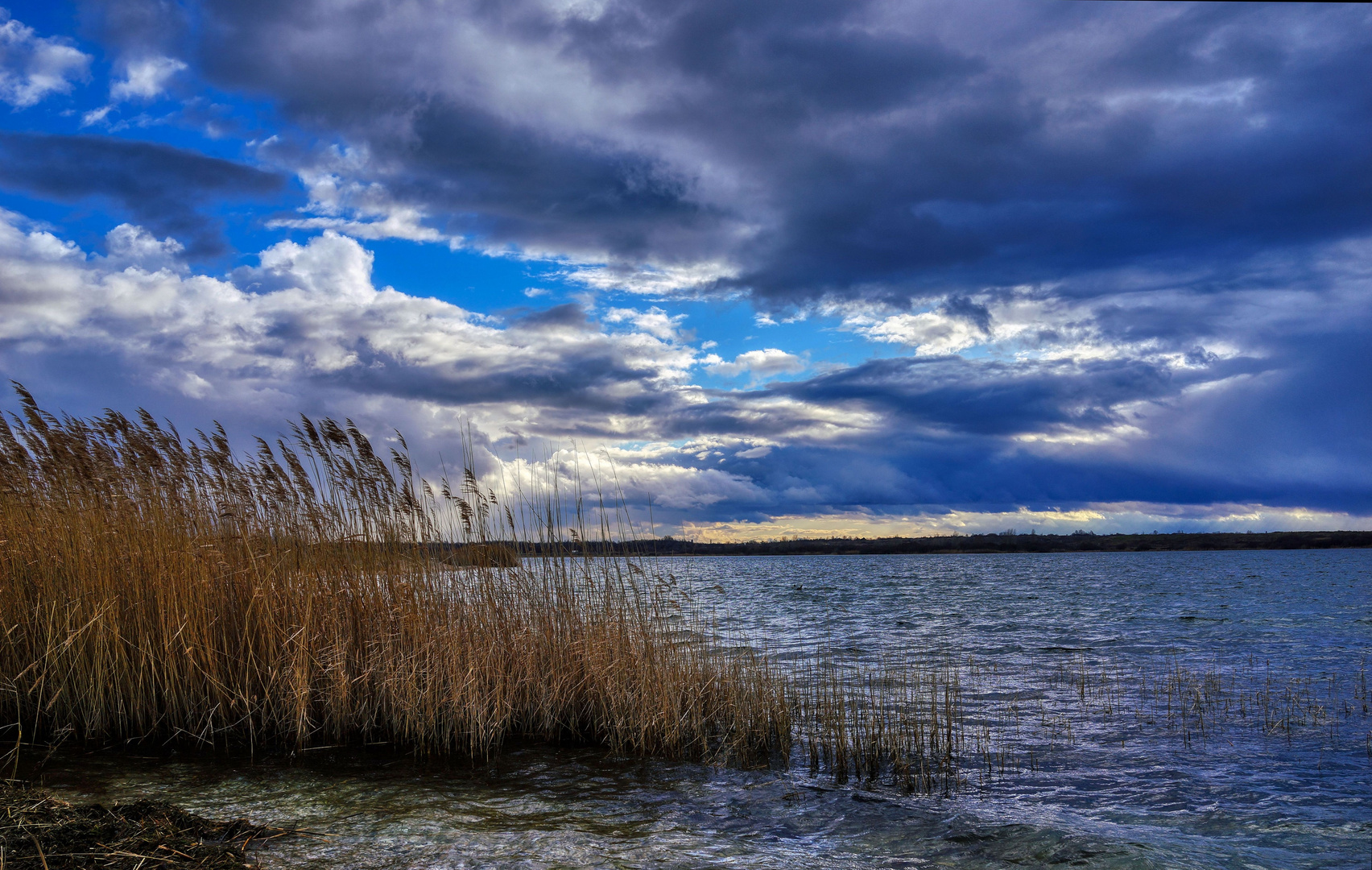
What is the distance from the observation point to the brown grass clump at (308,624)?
24.2 feet

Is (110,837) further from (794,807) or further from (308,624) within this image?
(794,807)

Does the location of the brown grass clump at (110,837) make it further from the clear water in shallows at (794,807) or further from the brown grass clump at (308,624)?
the brown grass clump at (308,624)

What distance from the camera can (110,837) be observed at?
4.22m

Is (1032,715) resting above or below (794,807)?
below

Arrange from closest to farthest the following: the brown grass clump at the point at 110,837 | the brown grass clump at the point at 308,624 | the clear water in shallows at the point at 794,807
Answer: the brown grass clump at the point at 110,837
the clear water in shallows at the point at 794,807
the brown grass clump at the point at 308,624

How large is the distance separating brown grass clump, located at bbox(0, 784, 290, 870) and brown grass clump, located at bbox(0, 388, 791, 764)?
245 cm

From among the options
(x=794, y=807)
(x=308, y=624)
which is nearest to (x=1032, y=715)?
(x=794, y=807)

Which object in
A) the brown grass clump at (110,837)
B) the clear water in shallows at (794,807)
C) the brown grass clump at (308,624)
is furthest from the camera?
the brown grass clump at (308,624)

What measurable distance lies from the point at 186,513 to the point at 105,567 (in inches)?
35.7

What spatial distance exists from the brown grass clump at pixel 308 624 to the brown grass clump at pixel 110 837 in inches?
96.3

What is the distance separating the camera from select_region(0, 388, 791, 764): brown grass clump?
24.2ft

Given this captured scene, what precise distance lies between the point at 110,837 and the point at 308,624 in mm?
3342

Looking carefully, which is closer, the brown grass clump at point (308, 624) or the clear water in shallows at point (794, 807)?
the clear water in shallows at point (794, 807)

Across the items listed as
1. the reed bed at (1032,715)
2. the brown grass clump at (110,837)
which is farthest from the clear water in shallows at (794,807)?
the brown grass clump at (110,837)
